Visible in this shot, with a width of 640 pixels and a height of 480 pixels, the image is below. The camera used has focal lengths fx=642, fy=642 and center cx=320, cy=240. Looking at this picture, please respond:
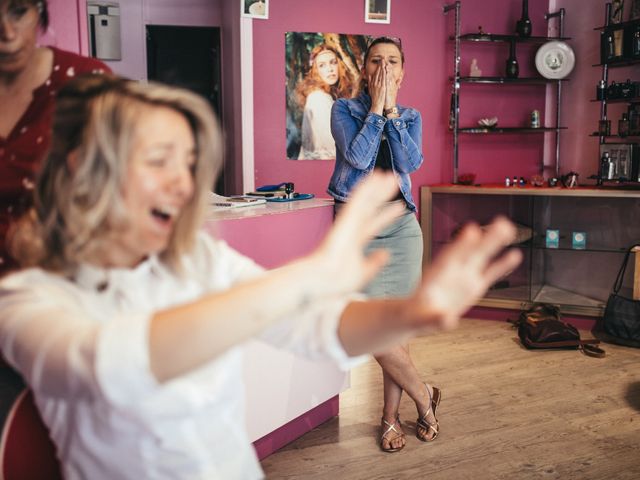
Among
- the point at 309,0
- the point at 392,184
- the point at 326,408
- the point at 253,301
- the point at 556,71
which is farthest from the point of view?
the point at 556,71

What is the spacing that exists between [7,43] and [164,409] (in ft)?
2.11

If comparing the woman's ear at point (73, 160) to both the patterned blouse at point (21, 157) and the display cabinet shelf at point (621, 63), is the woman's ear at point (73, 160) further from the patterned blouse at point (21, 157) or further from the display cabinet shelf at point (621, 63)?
the display cabinet shelf at point (621, 63)

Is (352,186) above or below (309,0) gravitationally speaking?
below

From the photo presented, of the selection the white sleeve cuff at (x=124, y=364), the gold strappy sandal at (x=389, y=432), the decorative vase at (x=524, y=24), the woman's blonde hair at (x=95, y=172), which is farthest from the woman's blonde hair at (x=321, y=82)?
the white sleeve cuff at (x=124, y=364)

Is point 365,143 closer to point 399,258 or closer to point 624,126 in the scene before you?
point 399,258

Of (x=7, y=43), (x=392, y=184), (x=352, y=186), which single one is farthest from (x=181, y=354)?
(x=352, y=186)

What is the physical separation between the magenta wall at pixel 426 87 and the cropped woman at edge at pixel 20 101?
348cm

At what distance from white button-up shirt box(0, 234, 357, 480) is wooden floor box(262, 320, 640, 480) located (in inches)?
65.6

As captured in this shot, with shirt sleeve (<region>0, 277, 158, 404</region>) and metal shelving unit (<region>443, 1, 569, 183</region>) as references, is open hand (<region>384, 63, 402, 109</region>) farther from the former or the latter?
metal shelving unit (<region>443, 1, 569, 183</region>)

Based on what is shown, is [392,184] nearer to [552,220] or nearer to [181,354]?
[181,354]

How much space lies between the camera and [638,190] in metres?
4.19

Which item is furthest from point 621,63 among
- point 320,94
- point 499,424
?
point 499,424

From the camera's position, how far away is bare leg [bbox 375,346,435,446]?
270 cm

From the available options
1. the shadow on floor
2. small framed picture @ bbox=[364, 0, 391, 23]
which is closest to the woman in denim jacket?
the shadow on floor
